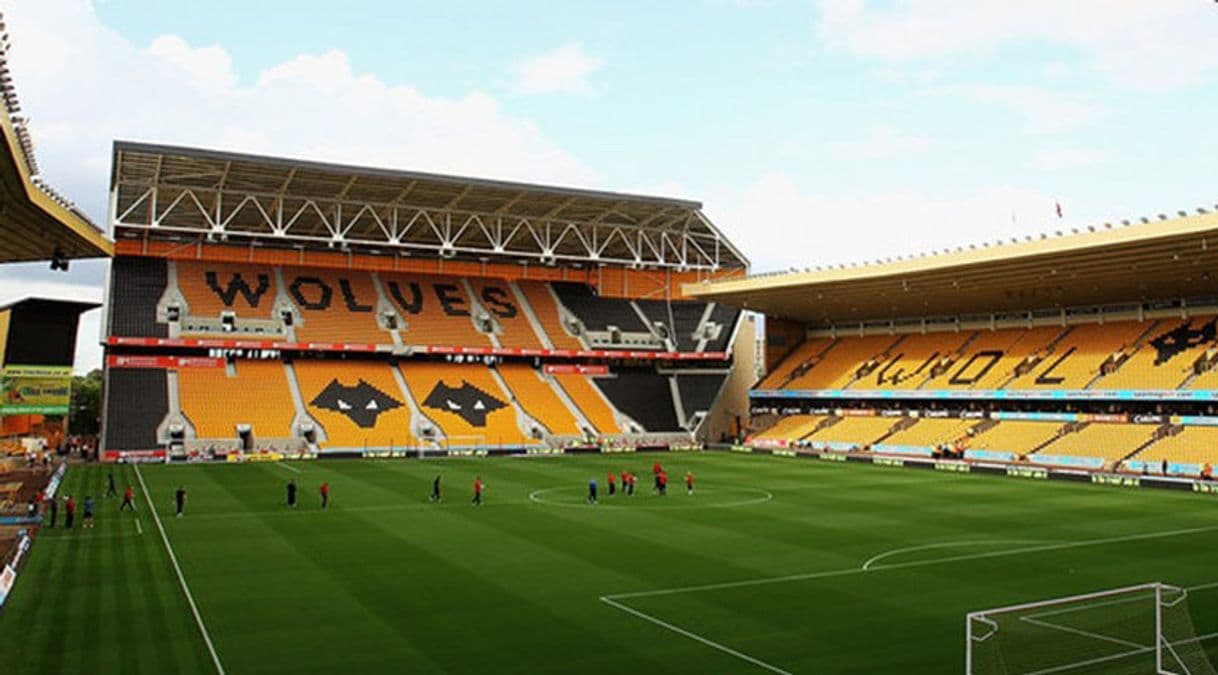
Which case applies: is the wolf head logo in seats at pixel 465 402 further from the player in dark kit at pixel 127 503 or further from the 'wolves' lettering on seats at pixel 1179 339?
the 'wolves' lettering on seats at pixel 1179 339

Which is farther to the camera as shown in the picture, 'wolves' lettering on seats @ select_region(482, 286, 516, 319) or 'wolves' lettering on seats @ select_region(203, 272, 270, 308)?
'wolves' lettering on seats @ select_region(482, 286, 516, 319)

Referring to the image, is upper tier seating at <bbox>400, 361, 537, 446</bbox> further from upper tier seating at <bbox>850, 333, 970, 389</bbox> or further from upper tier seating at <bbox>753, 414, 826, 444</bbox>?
upper tier seating at <bbox>850, 333, 970, 389</bbox>

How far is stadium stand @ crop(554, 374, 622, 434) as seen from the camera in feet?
218

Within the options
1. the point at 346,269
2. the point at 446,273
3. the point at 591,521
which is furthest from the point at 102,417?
the point at 591,521

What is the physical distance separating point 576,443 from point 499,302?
52.6 feet

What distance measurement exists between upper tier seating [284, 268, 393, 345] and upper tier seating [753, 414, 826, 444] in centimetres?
2756

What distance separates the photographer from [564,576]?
21953 mm

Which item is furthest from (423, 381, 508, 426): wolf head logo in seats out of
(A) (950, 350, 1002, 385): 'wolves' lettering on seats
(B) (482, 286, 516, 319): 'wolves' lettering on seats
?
(A) (950, 350, 1002, 385): 'wolves' lettering on seats

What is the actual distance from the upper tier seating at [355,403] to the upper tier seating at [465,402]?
5.98 feet

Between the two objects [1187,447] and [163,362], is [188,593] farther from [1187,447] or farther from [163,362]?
[1187,447]

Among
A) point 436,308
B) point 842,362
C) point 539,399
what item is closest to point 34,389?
point 436,308

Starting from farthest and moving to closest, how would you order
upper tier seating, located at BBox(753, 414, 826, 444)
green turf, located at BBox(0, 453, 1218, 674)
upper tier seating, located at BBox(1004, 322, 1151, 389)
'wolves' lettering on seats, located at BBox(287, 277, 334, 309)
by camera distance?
'wolves' lettering on seats, located at BBox(287, 277, 334, 309)
upper tier seating, located at BBox(753, 414, 826, 444)
upper tier seating, located at BBox(1004, 322, 1151, 389)
green turf, located at BBox(0, 453, 1218, 674)

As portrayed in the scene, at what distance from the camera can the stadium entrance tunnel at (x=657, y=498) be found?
34.9 m

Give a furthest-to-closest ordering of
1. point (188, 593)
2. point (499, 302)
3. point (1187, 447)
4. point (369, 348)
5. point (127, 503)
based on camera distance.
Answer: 1. point (499, 302)
2. point (369, 348)
3. point (1187, 447)
4. point (127, 503)
5. point (188, 593)
